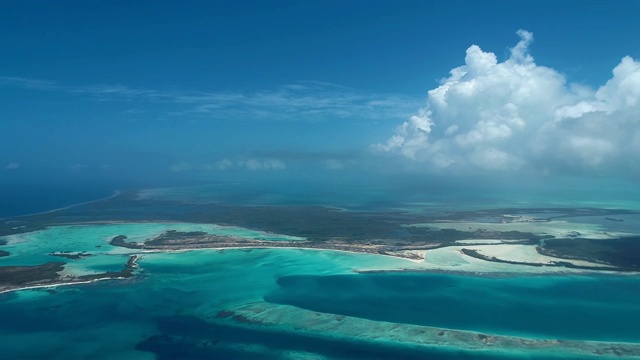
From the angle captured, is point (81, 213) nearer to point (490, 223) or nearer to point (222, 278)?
point (222, 278)

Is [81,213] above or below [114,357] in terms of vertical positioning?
above

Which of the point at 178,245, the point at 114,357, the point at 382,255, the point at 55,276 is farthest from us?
the point at 178,245

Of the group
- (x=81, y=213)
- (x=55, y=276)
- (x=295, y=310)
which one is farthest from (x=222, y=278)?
(x=81, y=213)

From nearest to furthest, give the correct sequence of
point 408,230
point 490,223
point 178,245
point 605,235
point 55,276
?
point 55,276 < point 178,245 < point 605,235 < point 408,230 < point 490,223

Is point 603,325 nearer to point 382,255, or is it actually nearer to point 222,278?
point 382,255

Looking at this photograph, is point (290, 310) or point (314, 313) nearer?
point (314, 313)

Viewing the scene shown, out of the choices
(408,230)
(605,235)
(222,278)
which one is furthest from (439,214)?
(222,278)

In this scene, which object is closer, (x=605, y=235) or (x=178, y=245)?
(x=178, y=245)
